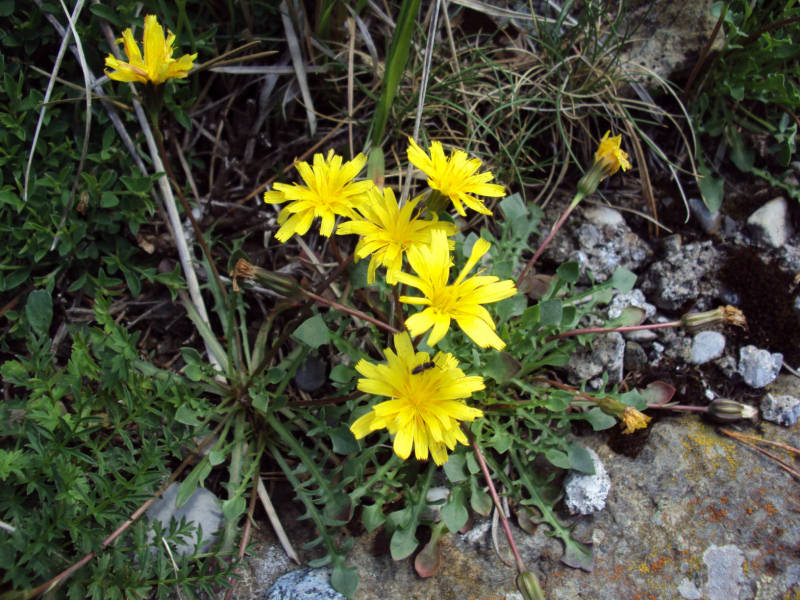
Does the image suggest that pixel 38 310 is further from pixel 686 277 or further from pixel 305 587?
pixel 686 277

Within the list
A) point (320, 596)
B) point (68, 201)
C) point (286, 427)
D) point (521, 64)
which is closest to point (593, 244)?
point (521, 64)

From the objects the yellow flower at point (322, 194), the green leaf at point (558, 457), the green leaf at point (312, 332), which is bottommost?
the green leaf at point (558, 457)

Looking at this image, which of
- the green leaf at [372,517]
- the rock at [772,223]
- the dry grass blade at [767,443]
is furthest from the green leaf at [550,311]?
the rock at [772,223]

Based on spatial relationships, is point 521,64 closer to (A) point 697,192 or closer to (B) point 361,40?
(B) point 361,40

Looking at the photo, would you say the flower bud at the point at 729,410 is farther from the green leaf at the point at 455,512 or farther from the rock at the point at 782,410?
the green leaf at the point at 455,512

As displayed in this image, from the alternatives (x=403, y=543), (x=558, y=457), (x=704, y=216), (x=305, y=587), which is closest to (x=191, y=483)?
(x=305, y=587)

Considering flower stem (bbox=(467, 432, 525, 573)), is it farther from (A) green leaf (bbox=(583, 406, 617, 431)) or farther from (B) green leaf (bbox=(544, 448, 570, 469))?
(A) green leaf (bbox=(583, 406, 617, 431))
